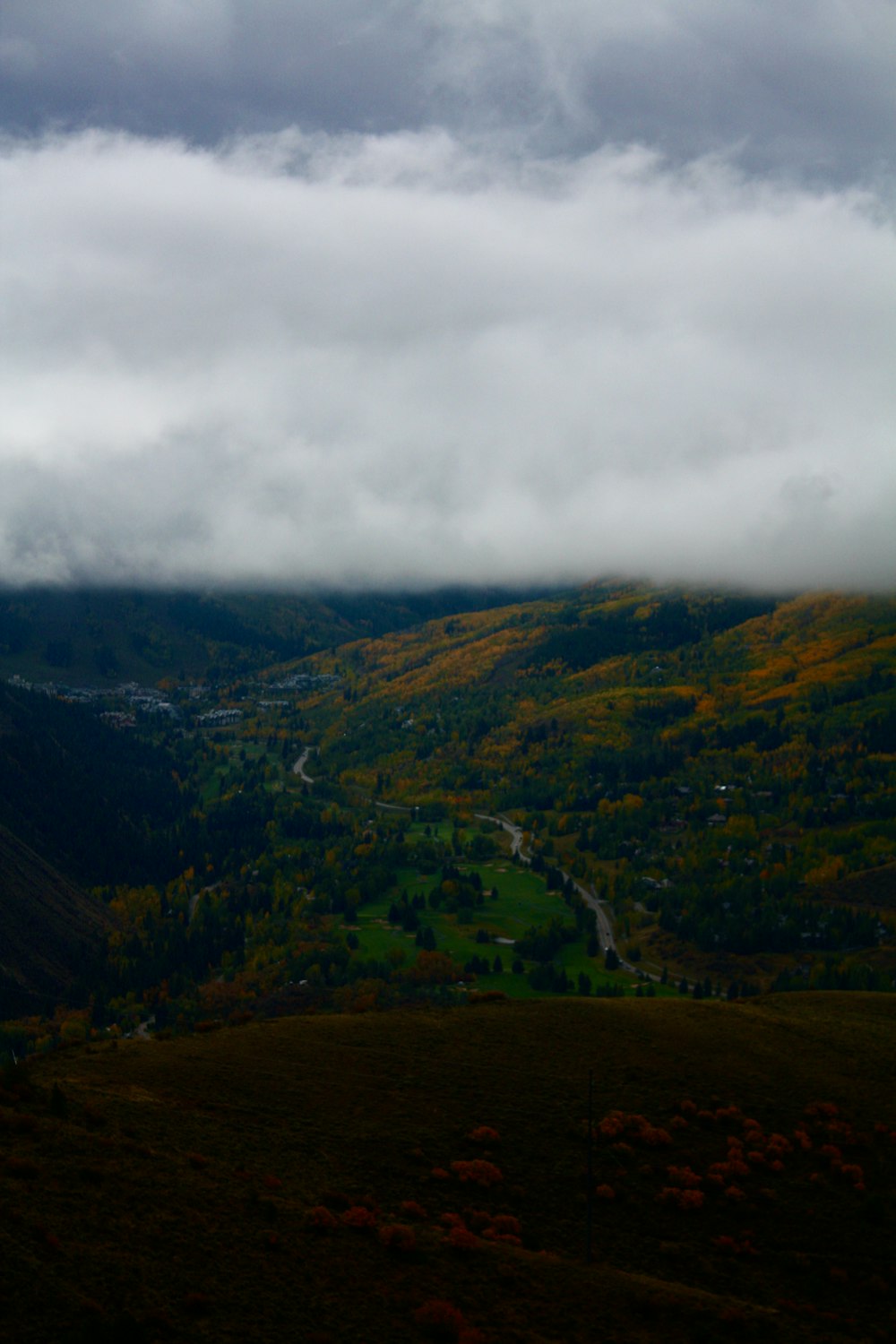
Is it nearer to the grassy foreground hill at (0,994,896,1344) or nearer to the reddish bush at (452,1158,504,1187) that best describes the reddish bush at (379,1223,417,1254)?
the grassy foreground hill at (0,994,896,1344)

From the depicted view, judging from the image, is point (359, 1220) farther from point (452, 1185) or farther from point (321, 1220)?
point (452, 1185)

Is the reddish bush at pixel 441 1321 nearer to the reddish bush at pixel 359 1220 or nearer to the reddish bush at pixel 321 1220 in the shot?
the reddish bush at pixel 359 1220

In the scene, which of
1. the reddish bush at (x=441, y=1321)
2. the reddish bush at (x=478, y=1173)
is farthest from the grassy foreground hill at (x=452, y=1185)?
the reddish bush at (x=478, y=1173)

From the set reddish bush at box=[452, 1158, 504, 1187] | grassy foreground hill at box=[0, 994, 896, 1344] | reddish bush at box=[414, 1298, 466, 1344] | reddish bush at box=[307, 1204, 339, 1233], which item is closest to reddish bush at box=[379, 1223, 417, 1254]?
grassy foreground hill at box=[0, 994, 896, 1344]

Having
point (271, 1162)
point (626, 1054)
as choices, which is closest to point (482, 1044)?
point (626, 1054)

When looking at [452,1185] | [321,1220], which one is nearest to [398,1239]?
[321,1220]

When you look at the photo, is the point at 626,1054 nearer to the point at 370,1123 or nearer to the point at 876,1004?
the point at 370,1123

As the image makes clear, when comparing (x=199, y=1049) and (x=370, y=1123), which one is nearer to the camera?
(x=370, y=1123)
